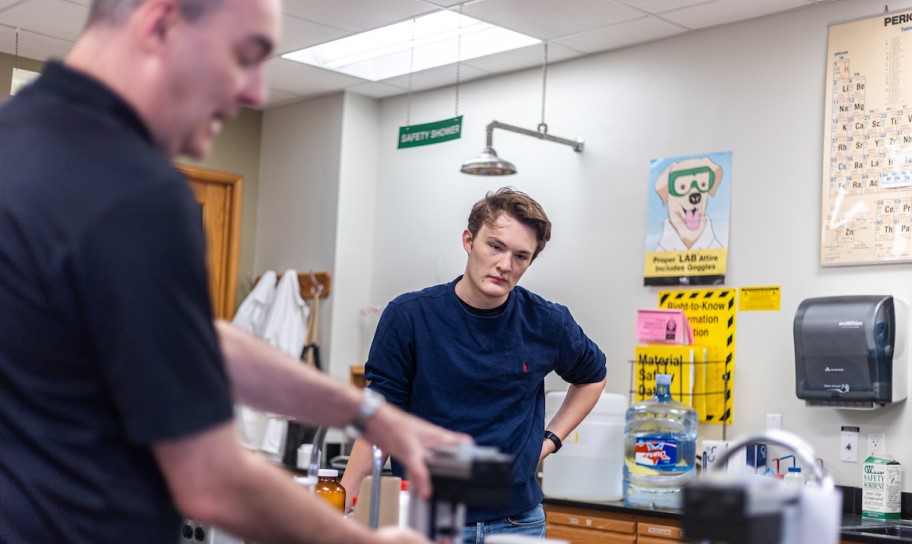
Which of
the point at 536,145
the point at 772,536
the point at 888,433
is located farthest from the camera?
the point at 536,145

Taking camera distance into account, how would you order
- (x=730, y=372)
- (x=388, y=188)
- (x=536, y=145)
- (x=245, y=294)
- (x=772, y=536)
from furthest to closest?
(x=245, y=294), (x=388, y=188), (x=536, y=145), (x=730, y=372), (x=772, y=536)

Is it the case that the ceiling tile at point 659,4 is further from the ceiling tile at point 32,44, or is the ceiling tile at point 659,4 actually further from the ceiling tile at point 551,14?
the ceiling tile at point 32,44

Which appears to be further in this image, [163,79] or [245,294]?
[245,294]

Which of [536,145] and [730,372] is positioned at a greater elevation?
[536,145]

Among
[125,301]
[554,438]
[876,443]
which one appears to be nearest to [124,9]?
[125,301]

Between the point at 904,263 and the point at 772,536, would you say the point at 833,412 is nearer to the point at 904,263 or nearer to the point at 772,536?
the point at 904,263

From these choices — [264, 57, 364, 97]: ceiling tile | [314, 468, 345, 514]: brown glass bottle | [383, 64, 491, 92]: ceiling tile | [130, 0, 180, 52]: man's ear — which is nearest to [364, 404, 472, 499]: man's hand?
[130, 0, 180, 52]: man's ear

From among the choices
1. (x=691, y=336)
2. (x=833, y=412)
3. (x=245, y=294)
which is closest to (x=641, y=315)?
(x=691, y=336)

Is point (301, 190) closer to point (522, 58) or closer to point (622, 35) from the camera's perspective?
point (522, 58)

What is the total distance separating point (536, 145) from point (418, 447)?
4240mm

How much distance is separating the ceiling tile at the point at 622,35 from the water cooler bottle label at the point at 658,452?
1786 mm

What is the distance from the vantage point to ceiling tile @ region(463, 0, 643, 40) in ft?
15.0

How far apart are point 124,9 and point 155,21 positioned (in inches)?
2.1

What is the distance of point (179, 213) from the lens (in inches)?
42.1
